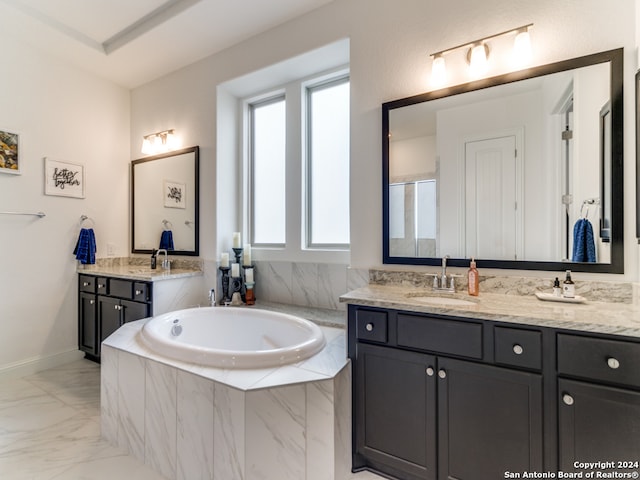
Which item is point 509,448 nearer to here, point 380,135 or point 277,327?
point 277,327

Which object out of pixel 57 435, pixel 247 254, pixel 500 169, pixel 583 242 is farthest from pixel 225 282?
pixel 583 242

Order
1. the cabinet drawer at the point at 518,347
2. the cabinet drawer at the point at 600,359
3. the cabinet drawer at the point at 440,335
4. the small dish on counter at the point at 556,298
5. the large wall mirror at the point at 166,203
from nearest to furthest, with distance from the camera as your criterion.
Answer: the cabinet drawer at the point at 600,359, the cabinet drawer at the point at 518,347, the cabinet drawer at the point at 440,335, the small dish on counter at the point at 556,298, the large wall mirror at the point at 166,203

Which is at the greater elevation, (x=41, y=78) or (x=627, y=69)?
(x=41, y=78)

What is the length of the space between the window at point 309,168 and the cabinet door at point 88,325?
170 cm

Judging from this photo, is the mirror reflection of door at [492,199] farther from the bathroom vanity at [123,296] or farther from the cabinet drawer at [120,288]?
the cabinet drawer at [120,288]

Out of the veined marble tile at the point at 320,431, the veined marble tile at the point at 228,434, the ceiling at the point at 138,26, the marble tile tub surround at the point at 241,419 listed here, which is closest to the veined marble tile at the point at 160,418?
the marble tile tub surround at the point at 241,419

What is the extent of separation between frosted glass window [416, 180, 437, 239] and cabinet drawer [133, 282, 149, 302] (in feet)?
6.89

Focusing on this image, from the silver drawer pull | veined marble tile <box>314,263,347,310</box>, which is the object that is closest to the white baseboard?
veined marble tile <box>314,263,347,310</box>

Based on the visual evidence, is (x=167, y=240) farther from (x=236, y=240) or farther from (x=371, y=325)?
(x=371, y=325)

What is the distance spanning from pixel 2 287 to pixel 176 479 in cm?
232

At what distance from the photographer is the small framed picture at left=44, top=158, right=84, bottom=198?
2.80 meters

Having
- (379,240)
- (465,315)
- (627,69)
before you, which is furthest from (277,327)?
(627,69)

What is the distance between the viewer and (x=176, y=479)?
150 cm

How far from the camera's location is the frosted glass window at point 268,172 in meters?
2.90
